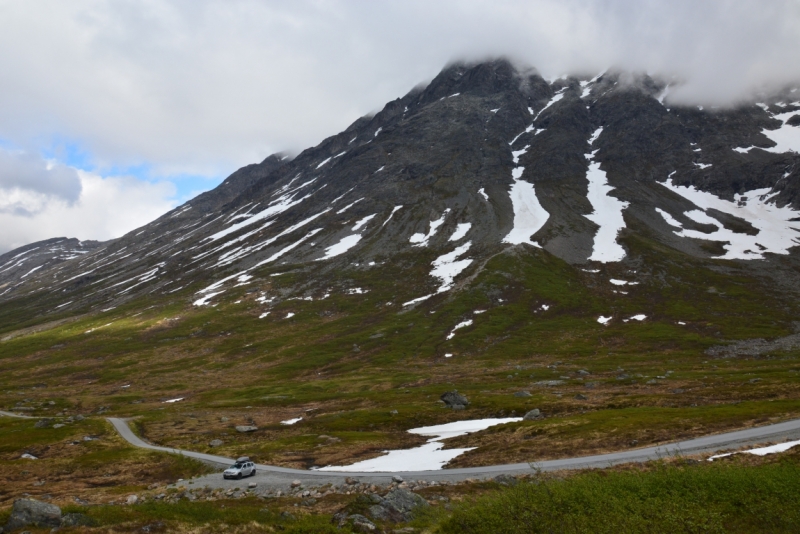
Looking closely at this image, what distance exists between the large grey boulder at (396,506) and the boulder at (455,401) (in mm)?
40980

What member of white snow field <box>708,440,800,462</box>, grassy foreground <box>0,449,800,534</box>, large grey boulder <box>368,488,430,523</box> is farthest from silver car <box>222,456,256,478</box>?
white snow field <box>708,440,800,462</box>

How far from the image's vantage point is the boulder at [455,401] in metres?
66.0

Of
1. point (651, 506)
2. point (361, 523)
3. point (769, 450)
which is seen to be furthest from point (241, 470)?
point (769, 450)

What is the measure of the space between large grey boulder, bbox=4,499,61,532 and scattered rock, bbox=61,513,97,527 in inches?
10.6

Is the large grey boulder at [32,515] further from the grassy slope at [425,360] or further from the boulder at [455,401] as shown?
the boulder at [455,401]

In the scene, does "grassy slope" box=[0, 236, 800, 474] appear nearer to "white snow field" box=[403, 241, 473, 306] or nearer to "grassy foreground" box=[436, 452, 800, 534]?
"white snow field" box=[403, 241, 473, 306]

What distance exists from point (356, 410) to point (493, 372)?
121 ft

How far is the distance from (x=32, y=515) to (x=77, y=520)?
190cm

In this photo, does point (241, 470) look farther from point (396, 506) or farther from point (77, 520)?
point (396, 506)

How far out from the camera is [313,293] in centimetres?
17312

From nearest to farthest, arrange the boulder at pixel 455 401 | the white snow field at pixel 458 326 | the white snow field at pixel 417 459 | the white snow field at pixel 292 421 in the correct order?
1. the white snow field at pixel 417 459
2. the boulder at pixel 455 401
3. the white snow field at pixel 292 421
4. the white snow field at pixel 458 326

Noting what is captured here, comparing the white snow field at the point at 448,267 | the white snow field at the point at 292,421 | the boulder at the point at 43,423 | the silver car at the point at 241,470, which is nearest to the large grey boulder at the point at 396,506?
the silver car at the point at 241,470

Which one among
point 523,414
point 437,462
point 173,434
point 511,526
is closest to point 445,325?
point 523,414

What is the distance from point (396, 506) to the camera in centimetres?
2448
